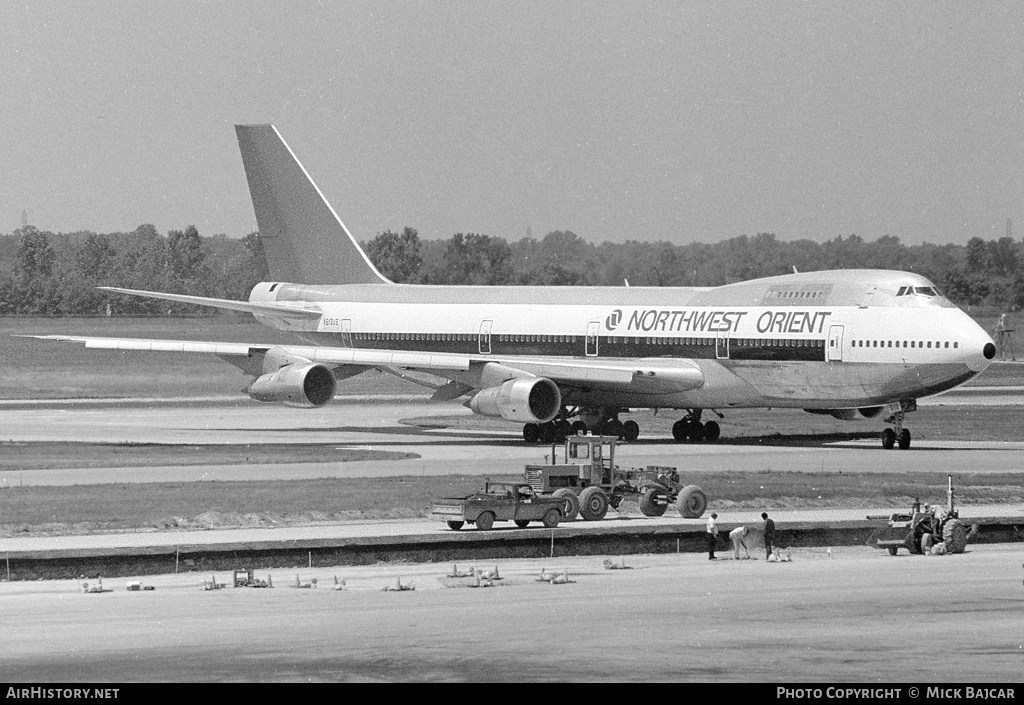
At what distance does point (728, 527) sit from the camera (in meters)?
36.4

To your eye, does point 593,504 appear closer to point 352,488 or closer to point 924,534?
point 352,488

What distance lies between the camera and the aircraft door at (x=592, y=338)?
59.2 meters

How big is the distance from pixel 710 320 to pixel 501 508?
72.5 ft

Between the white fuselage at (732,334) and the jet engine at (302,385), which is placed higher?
the white fuselage at (732,334)

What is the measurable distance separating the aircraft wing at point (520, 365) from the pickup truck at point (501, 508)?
64.0 feet

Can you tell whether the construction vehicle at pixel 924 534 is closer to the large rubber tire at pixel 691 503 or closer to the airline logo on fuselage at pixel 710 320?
the large rubber tire at pixel 691 503

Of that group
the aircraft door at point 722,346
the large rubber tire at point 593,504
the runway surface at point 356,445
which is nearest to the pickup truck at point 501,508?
the large rubber tire at point 593,504

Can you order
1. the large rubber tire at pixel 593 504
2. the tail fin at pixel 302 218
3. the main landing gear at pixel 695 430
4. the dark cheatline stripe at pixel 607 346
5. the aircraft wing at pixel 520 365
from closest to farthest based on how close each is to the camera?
1. the large rubber tire at pixel 593 504
2. the dark cheatline stripe at pixel 607 346
3. the aircraft wing at pixel 520 365
4. the main landing gear at pixel 695 430
5. the tail fin at pixel 302 218

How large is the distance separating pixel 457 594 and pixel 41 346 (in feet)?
282

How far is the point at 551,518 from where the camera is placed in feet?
121

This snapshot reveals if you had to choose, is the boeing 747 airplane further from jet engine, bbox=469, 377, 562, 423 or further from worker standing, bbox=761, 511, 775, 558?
worker standing, bbox=761, 511, 775, 558

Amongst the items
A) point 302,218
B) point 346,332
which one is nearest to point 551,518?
point 346,332

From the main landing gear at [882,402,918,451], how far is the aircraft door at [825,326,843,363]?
120 inches

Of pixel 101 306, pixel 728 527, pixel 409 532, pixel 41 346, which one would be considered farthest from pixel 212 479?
pixel 101 306
